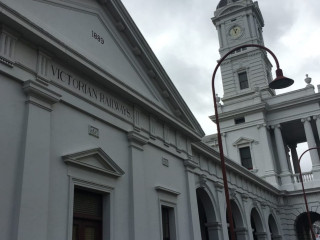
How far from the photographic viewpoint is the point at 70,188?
31.0 feet

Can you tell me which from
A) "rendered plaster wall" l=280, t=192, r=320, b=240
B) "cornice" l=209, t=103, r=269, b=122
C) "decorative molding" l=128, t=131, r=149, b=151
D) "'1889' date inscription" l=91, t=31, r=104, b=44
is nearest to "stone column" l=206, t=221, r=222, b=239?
"decorative molding" l=128, t=131, r=149, b=151

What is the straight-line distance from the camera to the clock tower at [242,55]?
37.7 meters

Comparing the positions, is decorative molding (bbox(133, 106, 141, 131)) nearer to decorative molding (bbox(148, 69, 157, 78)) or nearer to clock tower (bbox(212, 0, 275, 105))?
decorative molding (bbox(148, 69, 157, 78))

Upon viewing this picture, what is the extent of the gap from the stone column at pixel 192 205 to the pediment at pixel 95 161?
4.63m

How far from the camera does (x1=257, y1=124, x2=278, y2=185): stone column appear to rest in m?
32.3

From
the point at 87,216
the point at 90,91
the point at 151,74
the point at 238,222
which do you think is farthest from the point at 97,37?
the point at 238,222

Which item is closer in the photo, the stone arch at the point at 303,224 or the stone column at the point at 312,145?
the stone column at the point at 312,145

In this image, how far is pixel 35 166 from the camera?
8.48 metres

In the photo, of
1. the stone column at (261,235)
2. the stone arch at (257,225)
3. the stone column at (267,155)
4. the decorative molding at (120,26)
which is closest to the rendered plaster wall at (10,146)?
the decorative molding at (120,26)

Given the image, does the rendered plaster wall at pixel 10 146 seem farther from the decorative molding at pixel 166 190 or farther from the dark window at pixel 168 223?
the dark window at pixel 168 223

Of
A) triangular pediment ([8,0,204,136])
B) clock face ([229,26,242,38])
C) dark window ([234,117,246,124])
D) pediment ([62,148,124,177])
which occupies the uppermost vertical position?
clock face ([229,26,242,38])

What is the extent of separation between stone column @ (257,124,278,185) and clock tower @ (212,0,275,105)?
A: 374 cm

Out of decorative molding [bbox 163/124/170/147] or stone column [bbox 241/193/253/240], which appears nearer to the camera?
decorative molding [bbox 163/124/170/147]

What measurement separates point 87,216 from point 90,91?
360 centimetres
